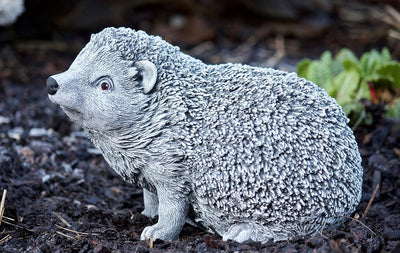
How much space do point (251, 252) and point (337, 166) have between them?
2.67ft

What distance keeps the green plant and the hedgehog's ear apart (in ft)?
8.45

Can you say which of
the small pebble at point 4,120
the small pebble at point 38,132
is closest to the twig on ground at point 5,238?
the small pebble at point 38,132

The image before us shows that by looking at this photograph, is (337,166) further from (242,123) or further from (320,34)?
(320,34)

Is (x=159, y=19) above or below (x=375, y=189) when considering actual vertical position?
above

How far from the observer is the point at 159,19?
8.83 metres

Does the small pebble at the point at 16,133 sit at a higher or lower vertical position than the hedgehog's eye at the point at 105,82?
lower

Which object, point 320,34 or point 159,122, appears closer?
point 159,122

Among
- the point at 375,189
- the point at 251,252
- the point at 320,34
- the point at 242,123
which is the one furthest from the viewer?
the point at 320,34

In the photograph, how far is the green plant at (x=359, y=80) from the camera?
541cm

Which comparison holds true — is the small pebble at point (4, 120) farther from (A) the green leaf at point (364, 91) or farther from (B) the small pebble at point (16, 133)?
(A) the green leaf at point (364, 91)

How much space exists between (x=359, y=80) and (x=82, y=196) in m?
3.23

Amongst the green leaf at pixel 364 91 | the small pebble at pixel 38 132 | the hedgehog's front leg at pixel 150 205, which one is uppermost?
the green leaf at pixel 364 91

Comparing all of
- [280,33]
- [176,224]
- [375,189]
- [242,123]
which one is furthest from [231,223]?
[280,33]

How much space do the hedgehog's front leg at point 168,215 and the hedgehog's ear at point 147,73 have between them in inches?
27.8
